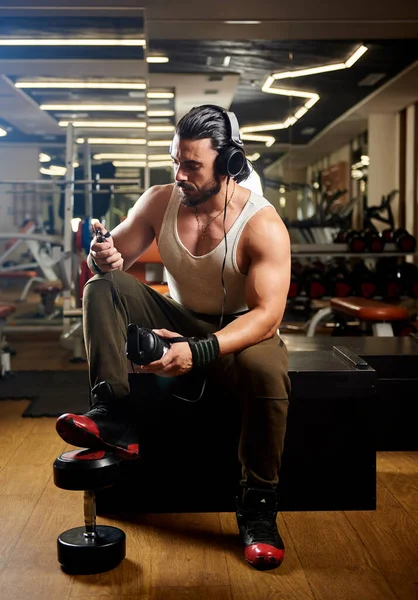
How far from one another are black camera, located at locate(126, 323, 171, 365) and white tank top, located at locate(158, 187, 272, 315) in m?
0.31

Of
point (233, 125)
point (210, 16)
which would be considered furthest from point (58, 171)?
point (233, 125)

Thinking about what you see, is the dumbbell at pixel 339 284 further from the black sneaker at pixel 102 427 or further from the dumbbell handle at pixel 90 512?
the dumbbell handle at pixel 90 512

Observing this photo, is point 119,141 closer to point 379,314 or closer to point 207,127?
point 379,314

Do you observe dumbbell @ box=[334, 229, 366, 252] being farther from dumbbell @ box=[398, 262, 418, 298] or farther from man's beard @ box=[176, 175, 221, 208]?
man's beard @ box=[176, 175, 221, 208]

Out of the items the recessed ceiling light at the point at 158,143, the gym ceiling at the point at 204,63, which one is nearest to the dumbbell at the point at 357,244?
the gym ceiling at the point at 204,63

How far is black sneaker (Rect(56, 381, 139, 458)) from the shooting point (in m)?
1.61

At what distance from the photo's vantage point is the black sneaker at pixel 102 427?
5.28 feet

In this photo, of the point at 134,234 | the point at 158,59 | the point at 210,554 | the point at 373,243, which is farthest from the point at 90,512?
the point at 158,59

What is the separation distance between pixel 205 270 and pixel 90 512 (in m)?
0.63

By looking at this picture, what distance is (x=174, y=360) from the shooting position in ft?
5.44

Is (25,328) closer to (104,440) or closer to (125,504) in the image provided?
(125,504)

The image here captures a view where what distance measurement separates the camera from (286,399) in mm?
1798

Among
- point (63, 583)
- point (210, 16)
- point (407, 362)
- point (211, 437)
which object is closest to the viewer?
point (63, 583)

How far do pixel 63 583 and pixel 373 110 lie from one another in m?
5.29
